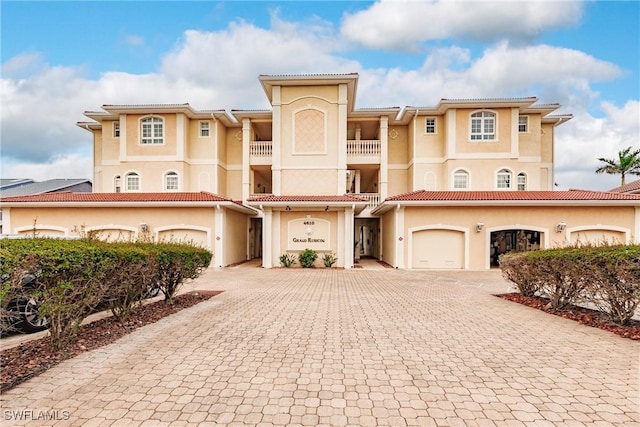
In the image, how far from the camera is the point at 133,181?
2252cm

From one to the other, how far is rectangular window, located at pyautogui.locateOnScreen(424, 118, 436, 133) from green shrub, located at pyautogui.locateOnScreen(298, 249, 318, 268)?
36.8 ft

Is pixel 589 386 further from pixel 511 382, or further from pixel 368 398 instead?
pixel 368 398

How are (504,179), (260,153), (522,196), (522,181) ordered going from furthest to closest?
1. (260,153)
2. (522,181)
3. (504,179)
4. (522,196)

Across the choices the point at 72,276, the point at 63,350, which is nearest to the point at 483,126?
the point at 72,276

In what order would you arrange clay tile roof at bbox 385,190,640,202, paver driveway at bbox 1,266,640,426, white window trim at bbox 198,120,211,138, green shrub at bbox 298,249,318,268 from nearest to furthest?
1. paver driveway at bbox 1,266,640,426
2. clay tile roof at bbox 385,190,640,202
3. green shrub at bbox 298,249,318,268
4. white window trim at bbox 198,120,211,138

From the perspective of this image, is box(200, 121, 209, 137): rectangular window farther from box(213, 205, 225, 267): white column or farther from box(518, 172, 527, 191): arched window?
box(518, 172, 527, 191): arched window

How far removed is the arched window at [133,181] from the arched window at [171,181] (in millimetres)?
1817

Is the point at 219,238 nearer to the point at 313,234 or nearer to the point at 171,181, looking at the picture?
the point at 313,234

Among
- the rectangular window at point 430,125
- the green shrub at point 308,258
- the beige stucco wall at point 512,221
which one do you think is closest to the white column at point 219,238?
the green shrub at point 308,258

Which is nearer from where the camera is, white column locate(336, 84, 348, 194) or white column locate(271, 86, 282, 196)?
white column locate(336, 84, 348, 194)

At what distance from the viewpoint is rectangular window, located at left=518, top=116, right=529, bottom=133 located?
22141mm

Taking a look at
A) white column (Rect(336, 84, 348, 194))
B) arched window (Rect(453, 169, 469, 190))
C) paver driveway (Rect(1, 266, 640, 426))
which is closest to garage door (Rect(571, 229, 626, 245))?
arched window (Rect(453, 169, 469, 190))

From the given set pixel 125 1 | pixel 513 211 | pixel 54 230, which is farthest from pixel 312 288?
pixel 54 230

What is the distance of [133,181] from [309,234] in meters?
12.8
